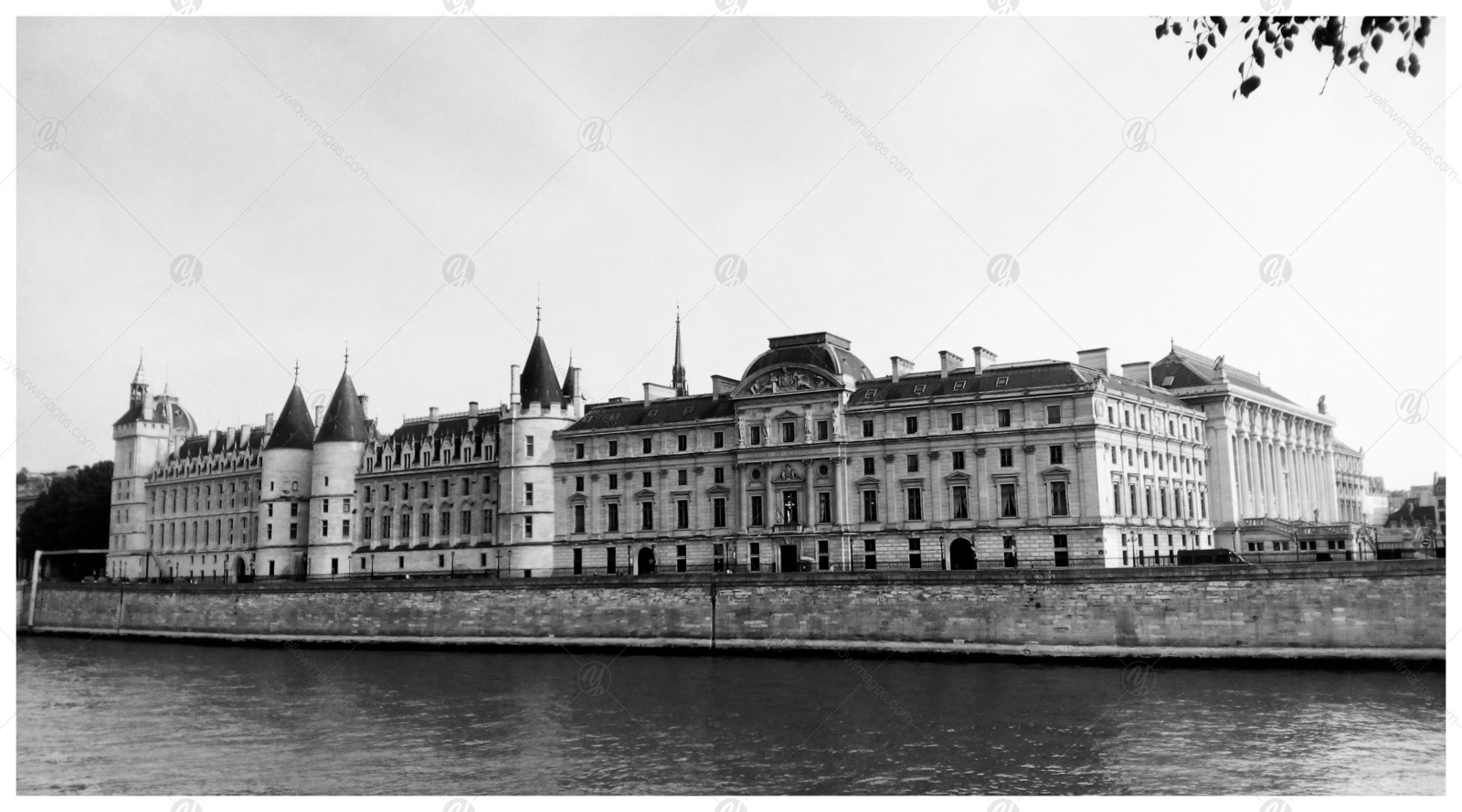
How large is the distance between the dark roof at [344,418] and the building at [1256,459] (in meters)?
52.1

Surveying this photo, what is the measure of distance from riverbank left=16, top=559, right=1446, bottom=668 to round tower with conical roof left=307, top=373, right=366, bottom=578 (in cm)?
1117

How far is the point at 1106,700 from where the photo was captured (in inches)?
1388

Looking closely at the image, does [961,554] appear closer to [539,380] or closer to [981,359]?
[981,359]

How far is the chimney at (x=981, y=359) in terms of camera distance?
6251 cm

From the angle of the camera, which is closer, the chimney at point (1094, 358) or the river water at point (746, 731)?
the river water at point (746, 731)

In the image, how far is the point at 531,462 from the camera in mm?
72188

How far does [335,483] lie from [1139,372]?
51.3 m

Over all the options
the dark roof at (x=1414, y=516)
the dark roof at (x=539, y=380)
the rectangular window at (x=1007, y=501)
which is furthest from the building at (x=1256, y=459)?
the dark roof at (x=1414, y=516)

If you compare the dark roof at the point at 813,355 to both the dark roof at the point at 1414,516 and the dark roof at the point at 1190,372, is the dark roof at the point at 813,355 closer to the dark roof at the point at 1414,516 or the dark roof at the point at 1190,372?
the dark roof at the point at 1190,372

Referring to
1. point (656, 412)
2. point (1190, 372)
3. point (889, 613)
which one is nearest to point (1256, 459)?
point (1190, 372)

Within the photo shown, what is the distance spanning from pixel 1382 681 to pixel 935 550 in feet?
82.1

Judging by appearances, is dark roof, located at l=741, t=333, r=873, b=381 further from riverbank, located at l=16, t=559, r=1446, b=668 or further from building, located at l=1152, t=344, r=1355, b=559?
building, located at l=1152, t=344, r=1355, b=559

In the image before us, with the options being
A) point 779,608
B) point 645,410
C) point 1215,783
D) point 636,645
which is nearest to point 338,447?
point 645,410

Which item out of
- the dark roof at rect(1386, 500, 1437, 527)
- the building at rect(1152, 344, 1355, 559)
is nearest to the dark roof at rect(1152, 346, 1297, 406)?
the building at rect(1152, 344, 1355, 559)
